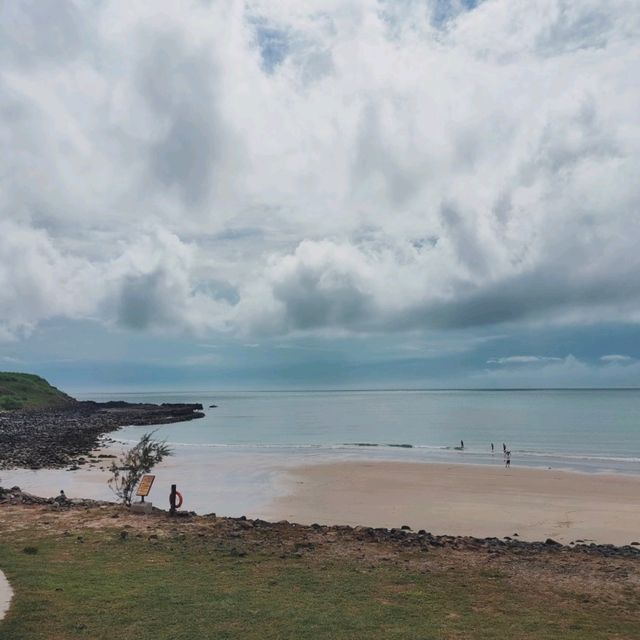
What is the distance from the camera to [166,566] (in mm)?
13273

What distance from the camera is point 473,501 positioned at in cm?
2870

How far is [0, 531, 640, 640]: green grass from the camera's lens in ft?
30.6

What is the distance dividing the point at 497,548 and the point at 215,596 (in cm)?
847

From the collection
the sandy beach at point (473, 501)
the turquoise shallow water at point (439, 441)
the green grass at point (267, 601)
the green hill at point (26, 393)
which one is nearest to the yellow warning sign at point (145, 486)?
the sandy beach at point (473, 501)

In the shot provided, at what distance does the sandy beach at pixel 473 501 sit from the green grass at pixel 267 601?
31.2 ft

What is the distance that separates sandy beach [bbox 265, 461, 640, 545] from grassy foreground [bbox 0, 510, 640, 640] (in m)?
7.96

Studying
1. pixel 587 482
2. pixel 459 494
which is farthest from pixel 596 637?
pixel 587 482

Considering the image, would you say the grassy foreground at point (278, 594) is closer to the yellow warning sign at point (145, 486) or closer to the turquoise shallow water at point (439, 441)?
the yellow warning sign at point (145, 486)

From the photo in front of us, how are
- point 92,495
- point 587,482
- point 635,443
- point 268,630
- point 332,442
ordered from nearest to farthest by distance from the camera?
point 268,630, point 92,495, point 587,482, point 635,443, point 332,442

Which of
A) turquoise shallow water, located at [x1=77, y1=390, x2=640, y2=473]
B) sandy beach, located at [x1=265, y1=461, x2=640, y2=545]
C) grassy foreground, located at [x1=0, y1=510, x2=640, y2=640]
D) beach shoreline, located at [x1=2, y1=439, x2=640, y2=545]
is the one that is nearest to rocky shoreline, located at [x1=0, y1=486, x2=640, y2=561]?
grassy foreground, located at [x1=0, y1=510, x2=640, y2=640]

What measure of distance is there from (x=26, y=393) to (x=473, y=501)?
13123 cm

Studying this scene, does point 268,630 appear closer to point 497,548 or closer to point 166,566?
point 166,566

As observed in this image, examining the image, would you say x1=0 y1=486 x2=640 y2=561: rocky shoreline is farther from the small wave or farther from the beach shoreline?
the small wave

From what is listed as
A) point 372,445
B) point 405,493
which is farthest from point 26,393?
point 405,493
